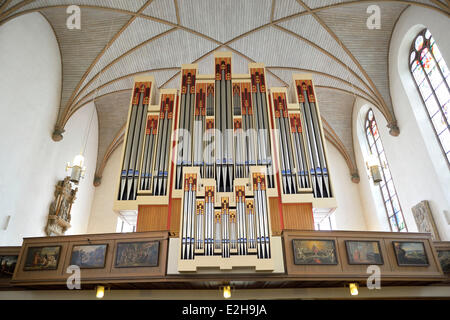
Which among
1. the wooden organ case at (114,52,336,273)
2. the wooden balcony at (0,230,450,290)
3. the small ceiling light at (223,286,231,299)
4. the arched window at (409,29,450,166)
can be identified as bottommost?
the small ceiling light at (223,286,231,299)

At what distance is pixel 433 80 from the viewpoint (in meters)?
11.1

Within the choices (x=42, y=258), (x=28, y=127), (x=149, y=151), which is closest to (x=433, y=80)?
(x=149, y=151)

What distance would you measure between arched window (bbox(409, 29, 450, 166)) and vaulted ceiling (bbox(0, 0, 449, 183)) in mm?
1272

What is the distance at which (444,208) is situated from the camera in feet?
33.6

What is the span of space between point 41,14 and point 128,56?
10.1ft

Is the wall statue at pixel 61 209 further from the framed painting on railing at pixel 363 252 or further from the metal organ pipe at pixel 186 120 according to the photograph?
the framed painting on railing at pixel 363 252

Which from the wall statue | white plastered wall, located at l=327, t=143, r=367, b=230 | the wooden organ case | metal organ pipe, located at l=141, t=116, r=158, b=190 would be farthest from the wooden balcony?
white plastered wall, located at l=327, t=143, r=367, b=230

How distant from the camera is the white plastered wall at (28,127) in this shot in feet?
33.3

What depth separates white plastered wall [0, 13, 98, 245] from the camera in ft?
33.3

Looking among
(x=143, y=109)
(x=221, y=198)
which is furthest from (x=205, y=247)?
(x=143, y=109)

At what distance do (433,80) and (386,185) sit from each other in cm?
462

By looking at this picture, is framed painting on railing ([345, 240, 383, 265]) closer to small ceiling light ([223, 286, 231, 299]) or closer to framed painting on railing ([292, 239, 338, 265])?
framed painting on railing ([292, 239, 338, 265])

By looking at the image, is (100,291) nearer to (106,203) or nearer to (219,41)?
(106,203)
